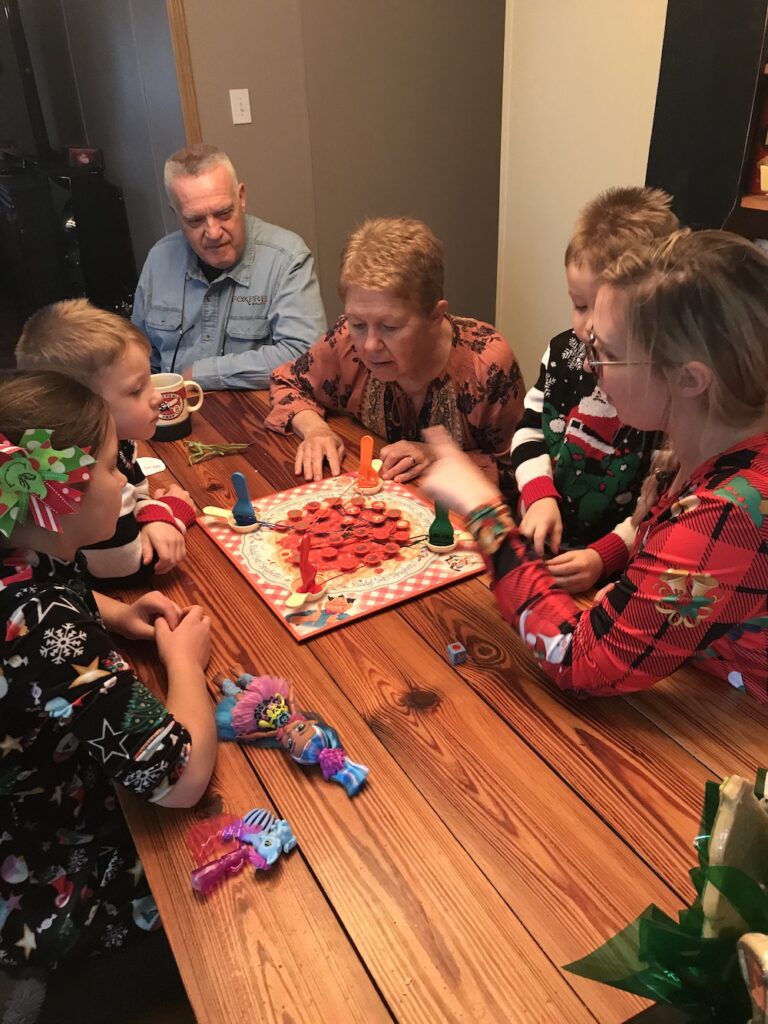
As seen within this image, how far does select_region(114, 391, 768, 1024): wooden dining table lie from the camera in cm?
66

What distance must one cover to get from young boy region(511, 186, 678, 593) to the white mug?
755mm

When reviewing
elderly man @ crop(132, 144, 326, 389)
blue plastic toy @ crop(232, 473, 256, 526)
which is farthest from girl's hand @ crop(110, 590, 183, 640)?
elderly man @ crop(132, 144, 326, 389)

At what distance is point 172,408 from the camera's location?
5.53ft

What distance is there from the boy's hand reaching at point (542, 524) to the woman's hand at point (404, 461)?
242 mm

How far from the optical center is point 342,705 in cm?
95

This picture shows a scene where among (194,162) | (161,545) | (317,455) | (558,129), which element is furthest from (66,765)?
(558,129)

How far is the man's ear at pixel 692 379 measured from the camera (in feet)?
2.85

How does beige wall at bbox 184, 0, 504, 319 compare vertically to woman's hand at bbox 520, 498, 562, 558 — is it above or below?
above

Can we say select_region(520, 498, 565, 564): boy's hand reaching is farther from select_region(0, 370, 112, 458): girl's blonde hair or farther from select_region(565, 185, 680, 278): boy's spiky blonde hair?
select_region(0, 370, 112, 458): girl's blonde hair

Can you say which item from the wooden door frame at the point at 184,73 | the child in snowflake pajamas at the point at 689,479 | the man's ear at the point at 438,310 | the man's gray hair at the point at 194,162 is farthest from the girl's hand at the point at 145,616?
the wooden door frame at the point at 184,73

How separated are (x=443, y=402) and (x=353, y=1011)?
49.7 inches

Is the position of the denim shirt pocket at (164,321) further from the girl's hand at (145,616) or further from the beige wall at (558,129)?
the beige wall at (558,129)

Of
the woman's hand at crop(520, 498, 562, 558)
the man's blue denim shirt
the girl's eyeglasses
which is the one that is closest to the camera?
the girl's eyeglasses

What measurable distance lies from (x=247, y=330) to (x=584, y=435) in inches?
50.4
